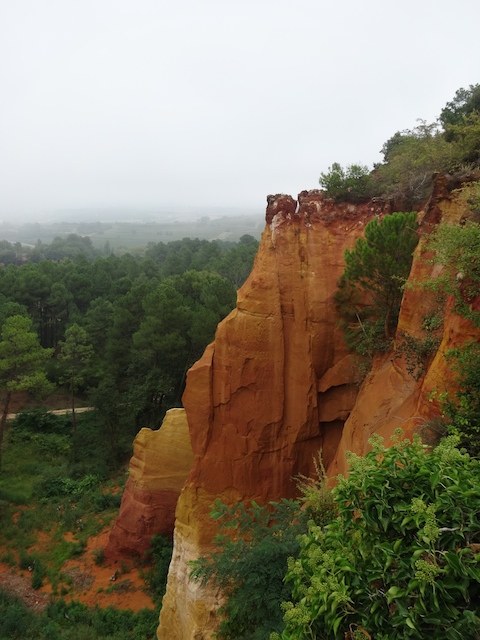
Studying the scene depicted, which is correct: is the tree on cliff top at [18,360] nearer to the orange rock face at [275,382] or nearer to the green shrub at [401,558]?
the orange rock face at [275,382]

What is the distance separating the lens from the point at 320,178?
13.0m

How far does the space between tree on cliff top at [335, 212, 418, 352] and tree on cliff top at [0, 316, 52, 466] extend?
1874 centimetres

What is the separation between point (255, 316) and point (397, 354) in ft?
14.2

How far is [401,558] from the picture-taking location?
3.36 metres

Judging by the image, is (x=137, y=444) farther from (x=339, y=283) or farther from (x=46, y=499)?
(x=339, y=283)

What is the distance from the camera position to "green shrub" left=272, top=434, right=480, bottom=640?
9.93ft

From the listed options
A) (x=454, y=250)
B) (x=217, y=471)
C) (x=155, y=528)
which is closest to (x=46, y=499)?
(x=155, y=528)

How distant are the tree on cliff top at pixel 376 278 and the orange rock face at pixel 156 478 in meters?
8.29

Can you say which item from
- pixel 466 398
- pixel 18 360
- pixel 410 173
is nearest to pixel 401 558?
→ pixel 466 398

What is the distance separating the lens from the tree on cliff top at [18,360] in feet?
72.4

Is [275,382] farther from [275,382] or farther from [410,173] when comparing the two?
[410,173]

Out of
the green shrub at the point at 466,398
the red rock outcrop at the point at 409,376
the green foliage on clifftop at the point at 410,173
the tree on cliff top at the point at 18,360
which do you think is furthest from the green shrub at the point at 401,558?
the tree on cliff top at the point at 18,360

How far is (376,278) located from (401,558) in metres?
7.95

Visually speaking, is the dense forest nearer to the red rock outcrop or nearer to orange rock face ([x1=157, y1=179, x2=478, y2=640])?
orange rock face ([x1=157, y1=179, x2=478, y2=640])
